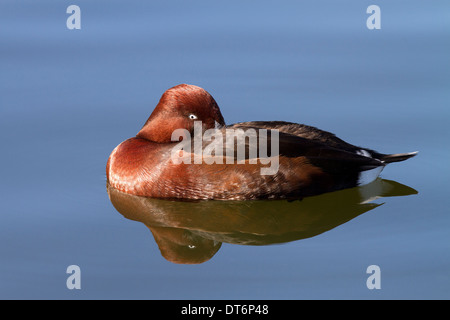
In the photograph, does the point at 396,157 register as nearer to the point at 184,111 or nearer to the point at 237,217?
the point at 237,217

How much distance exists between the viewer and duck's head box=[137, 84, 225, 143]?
306 inches

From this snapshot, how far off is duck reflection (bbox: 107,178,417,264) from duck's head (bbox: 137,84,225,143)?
0.71 meters

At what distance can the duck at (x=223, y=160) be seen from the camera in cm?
754

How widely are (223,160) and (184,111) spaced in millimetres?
655

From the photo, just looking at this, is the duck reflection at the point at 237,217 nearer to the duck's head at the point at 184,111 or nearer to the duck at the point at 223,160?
the duck at the point at 223,160

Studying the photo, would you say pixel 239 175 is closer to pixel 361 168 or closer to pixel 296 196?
pixel 296 196

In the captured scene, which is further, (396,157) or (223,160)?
(396,157)

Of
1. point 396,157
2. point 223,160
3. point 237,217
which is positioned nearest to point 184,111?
point 223,160

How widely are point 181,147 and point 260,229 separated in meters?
1.13

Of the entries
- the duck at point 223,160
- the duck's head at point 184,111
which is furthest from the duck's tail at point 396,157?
the duck's head at point 184,111

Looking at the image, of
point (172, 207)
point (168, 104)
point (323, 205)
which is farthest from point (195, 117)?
point (323, 205)

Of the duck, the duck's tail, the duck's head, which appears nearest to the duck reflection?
the duck

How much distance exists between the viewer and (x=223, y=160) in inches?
296

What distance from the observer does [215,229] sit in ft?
23.5
